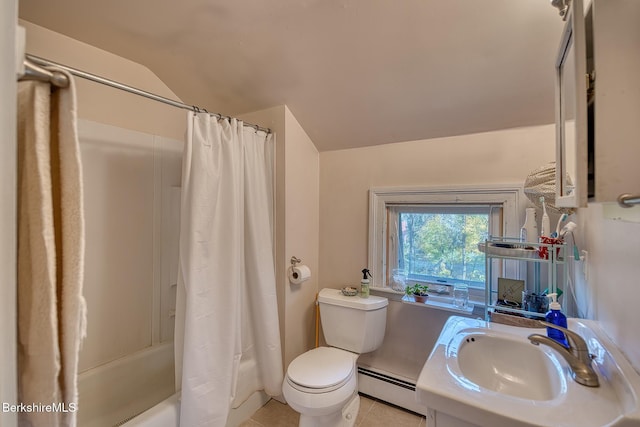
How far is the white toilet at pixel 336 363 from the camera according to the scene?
4.71 feet

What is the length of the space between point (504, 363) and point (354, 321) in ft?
2.88

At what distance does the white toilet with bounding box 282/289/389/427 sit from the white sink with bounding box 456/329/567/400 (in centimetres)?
69

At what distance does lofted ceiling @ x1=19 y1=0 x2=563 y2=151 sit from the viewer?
126cm

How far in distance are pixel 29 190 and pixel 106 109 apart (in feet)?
5.02

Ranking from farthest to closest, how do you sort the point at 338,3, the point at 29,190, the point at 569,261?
the point at 569,261 → the point at 338,3 → the point at 29,190

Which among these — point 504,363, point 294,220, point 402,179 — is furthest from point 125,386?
point 402,179

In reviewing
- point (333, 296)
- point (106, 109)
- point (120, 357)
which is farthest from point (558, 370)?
point (106, 109)

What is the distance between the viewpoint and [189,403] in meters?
1.33

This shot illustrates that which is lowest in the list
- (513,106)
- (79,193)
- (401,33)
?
(79,193)

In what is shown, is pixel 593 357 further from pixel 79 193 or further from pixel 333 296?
pixel 79 193

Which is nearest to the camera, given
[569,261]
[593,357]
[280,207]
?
[593,357]

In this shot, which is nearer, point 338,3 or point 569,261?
point 338,3

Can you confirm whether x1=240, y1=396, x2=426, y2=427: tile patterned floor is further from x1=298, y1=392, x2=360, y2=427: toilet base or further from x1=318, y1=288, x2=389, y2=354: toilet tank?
x1=318, y1=288, x2=389, y2=354: toilet tank

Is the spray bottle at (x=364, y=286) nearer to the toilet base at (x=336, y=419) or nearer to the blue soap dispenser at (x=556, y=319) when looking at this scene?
the toilet base at (x=336, y=419)
